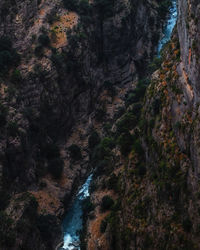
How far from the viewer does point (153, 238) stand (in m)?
65.2

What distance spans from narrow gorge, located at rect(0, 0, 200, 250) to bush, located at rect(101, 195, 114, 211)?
197 mm

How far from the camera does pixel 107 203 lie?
81.2m

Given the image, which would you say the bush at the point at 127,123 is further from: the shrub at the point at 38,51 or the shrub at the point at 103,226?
the shrub at the point at 38,51

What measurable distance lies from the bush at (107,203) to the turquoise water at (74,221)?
28.7 ft

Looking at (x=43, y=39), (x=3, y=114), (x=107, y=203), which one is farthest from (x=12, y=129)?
(x=43, y=39)

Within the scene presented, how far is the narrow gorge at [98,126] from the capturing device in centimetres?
6406

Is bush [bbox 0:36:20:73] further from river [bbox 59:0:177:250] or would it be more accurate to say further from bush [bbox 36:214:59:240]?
bush [bbox 36:214:59:240]

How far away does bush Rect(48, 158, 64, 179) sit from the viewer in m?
95.1

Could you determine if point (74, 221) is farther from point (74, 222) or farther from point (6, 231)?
point (6, 231)

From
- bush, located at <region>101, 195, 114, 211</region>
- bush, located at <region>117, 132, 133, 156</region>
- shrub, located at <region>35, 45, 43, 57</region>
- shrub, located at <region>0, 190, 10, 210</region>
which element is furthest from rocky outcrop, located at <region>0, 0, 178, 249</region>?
bush, located at <region>117, 132, 133, 156</region>

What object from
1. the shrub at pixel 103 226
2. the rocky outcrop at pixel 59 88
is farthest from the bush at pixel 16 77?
the shrub at pixel 103 226

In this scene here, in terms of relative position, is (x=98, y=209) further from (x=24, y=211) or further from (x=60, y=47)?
(x=60, y=47)

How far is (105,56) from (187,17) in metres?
53.2

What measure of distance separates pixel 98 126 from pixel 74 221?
84.6ft
